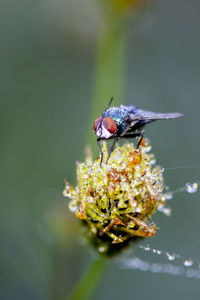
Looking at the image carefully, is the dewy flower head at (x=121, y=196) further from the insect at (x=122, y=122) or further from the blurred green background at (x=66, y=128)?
the blurred green background at (x=66, y=128)

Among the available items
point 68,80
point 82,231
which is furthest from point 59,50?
point 82,231

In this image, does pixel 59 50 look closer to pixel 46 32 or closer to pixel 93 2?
pixel 46 32

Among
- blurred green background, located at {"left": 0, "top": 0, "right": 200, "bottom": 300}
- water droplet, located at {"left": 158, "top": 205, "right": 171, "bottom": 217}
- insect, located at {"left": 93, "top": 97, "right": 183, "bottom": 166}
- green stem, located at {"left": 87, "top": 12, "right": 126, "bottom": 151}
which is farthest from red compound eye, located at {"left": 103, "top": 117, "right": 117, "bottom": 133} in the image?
green stem, located at {"left": 87, "top": 12, "right": 126, "bottom": 151}

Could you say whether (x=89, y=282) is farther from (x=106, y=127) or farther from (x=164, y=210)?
(x=106, y=127)

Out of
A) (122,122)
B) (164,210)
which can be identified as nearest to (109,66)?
(122,122)

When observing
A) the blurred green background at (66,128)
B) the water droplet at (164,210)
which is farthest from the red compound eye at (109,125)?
the blurred green background at (66,128)

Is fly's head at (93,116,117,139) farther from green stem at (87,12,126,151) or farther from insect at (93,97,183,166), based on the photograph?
green stem at (87,12,126,151)
